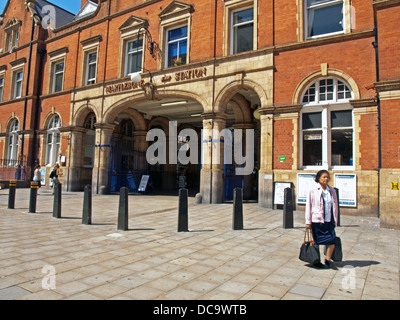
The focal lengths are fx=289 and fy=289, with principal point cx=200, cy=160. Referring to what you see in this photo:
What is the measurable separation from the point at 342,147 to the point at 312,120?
1.43 metres

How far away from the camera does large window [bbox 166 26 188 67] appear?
14.4 metres

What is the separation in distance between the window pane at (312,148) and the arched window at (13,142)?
21025 millimetres

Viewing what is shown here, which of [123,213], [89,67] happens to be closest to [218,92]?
[123,213]

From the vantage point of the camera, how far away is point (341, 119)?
1020 cm

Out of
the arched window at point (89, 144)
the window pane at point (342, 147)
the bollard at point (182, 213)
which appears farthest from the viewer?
the arched window at point (89, 144)

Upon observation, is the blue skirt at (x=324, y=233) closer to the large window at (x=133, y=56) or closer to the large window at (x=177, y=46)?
the large window at (x=177, y=46)

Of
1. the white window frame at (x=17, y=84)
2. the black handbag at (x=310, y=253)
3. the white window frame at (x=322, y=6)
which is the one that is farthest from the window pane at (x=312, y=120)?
the white window frame at (x=17, y=84)

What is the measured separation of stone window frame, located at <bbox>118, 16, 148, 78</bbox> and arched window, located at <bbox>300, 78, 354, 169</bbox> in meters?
9.26

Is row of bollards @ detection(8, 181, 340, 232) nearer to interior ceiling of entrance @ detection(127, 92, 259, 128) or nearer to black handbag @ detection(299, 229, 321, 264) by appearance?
black handbag @ detection(299, 229, 321, 264)

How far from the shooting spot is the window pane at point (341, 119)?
1005 cm

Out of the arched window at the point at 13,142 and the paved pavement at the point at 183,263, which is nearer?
the paved pavement at the point at 183,263

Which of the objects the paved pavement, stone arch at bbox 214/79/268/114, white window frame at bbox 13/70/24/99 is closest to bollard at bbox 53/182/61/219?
the paved pavement

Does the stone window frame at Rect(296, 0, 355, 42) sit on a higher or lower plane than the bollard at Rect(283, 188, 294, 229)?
higher

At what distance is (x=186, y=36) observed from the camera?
47.4 ft
